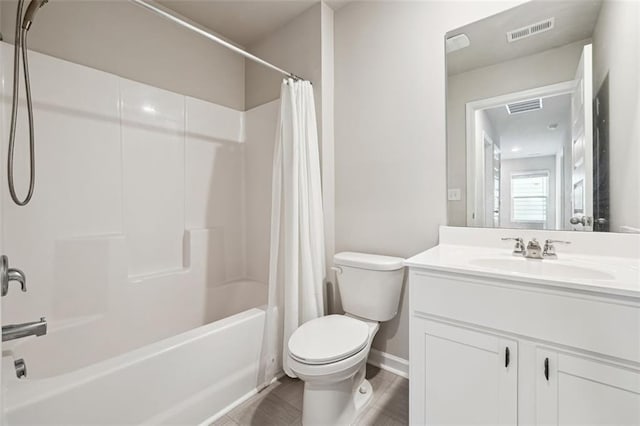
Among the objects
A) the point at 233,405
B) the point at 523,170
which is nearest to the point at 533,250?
the point at 523,170

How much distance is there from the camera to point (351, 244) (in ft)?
6.66

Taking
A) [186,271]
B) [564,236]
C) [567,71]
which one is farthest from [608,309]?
[186,271]

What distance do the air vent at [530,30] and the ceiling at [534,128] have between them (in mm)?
334

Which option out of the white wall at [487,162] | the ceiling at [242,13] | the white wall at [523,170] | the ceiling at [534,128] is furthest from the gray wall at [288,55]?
the white wall at [523,170]

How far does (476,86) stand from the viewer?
1604mm

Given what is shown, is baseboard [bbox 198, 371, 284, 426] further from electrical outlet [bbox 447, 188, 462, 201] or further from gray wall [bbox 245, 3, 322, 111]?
gray wall [bbox 245, 3, 322, 111]

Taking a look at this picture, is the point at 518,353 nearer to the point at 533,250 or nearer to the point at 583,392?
the point at 583,392

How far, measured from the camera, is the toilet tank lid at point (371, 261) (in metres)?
1.62

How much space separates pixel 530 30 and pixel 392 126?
31.1 inches

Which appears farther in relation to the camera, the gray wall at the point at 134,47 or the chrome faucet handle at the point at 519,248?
the gray wall at the point at 134,47

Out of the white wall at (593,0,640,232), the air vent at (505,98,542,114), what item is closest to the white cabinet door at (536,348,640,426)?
the white wall at (593,0,640,232)

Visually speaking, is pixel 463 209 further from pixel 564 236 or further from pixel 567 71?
pixel 567 71

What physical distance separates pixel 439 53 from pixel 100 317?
2484 mm

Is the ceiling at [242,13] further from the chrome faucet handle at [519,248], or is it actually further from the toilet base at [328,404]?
the toilet base at [328,404]
